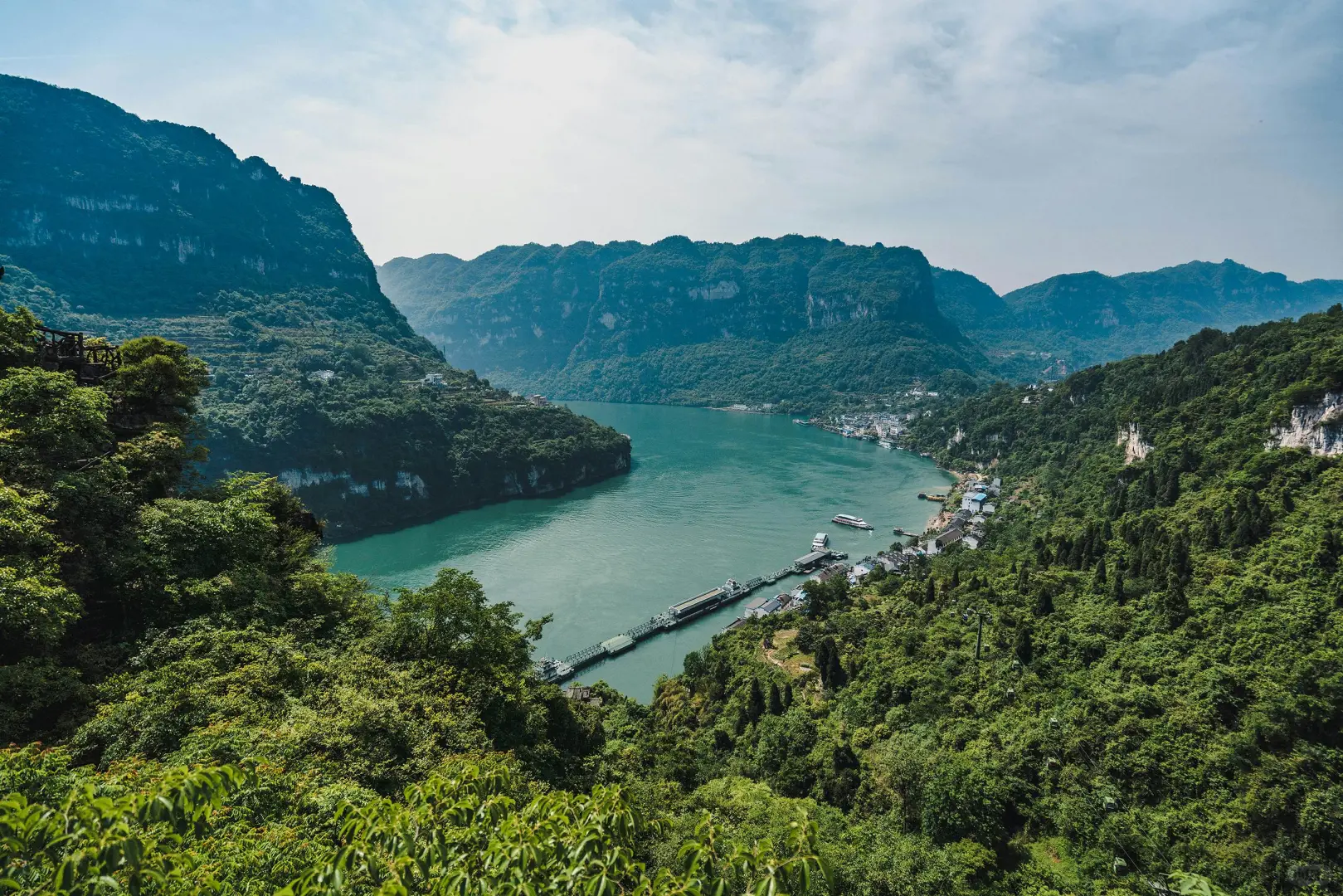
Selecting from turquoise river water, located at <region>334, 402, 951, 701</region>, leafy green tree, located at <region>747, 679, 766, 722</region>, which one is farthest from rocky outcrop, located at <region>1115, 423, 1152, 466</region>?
leafy green tree, located at <region>747, 679, 766, 722</region>

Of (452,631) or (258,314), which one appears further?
(258,314)

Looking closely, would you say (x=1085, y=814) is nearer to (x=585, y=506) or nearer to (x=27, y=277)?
(x=585, y=506)

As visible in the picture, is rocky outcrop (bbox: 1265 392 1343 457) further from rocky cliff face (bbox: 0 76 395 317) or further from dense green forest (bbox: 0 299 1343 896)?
rocky cliff face (bbox: 0 76 395 317)

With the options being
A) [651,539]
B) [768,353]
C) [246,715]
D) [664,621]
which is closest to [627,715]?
[664,621]

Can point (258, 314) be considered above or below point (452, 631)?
above

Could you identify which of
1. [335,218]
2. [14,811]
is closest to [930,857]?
[14,811]

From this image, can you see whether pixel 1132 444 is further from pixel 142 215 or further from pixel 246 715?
pixel 142 215
